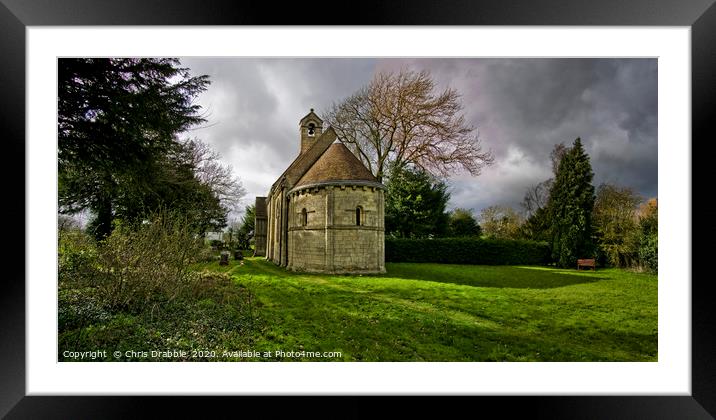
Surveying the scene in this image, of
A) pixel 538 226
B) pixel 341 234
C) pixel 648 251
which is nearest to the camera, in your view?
pixel 648 251

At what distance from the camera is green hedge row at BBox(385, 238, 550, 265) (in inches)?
620

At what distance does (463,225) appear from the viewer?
56.2 feet

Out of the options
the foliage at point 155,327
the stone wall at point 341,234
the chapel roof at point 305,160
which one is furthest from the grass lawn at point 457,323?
the chapel roof at point 305,160

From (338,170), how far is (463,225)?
31.8ft

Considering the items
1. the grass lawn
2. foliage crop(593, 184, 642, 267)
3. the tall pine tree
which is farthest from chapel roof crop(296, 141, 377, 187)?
the tall pine tree

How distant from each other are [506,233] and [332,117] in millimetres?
11628

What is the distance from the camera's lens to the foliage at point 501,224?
1509cm

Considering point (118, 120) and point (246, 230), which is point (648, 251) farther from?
point (246, 230)

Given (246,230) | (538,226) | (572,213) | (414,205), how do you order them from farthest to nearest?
(246,230) < (414,205) < (538,226) < (572,213)

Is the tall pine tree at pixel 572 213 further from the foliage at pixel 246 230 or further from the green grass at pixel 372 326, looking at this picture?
the foliage at pixel 246 230

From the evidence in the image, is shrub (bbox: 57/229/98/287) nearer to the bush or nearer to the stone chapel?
the stone chapel

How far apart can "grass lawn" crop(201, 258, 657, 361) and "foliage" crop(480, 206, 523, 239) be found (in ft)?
Answer: 25.2
